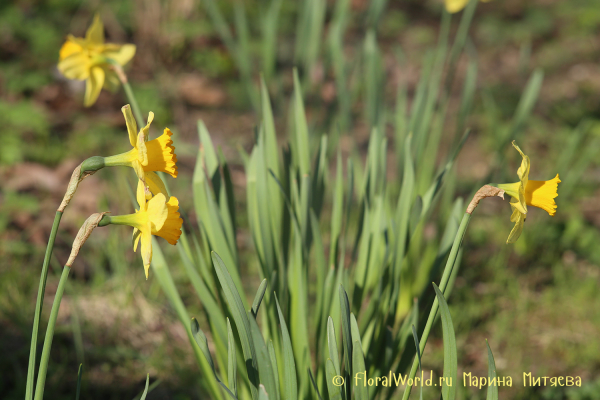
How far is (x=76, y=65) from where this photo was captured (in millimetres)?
1122

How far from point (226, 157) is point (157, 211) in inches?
87.1

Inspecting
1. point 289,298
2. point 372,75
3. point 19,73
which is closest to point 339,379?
point 289,298

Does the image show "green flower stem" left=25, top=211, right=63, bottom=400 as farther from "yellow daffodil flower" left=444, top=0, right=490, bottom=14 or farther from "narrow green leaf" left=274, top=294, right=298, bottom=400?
"yellow daffodil flower" left=444, top=0, right=490, bottom=14

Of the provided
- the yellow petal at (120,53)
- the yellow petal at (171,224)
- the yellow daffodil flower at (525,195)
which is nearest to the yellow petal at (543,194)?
the yellow daffodil flower at (525,195)

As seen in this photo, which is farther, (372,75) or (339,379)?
(372,75)

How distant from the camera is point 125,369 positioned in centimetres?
148

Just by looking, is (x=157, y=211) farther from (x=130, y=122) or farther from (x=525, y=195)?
(x=525, y=195)

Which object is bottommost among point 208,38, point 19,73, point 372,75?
point 372,75

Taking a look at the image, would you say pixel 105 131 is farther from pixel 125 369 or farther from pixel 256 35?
pixel 256 35

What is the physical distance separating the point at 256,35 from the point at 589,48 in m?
3.06

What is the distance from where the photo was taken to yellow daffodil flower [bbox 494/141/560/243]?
0.75 metres

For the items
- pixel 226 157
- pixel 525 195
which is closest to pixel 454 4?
pixel 525 195

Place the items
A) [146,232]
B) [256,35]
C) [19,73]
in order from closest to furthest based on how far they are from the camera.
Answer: [146,232]
[19,73]
[256,35]

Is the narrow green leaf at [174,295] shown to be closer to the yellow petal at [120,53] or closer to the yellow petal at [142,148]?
the yellow petal at [142,148]
